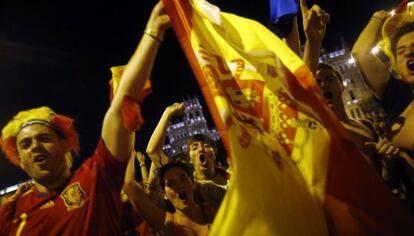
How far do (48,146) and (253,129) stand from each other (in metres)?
1.65

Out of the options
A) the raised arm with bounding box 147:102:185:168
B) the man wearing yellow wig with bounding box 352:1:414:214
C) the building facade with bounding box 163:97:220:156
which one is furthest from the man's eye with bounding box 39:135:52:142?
the building facade with bounding box 163:97:220:156

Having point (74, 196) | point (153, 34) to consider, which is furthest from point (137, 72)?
point (74, 196)

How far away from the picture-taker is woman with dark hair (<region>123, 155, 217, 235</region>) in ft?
10.7

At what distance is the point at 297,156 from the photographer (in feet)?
6.89

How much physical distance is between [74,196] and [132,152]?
24.2 inches

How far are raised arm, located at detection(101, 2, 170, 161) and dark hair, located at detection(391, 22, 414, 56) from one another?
162 cm

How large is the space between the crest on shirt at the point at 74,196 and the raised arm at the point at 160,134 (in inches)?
49.2

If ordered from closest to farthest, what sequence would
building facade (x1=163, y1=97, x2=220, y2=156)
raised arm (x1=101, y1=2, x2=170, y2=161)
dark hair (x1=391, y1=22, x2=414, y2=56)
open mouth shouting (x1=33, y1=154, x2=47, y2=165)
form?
1. raised arm (x1=101, y1=2, x2=170, y2=161)
2. dark hair (x1=391, y1=22, x2=414, y2=56)
3. open mouth shouting (x1=33, y1=154, x2=47, y2=165)
4. building facade (x1=163, y1=97, x2=220, y2=156)

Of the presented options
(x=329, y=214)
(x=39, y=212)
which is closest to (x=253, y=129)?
(x=329, y=214)

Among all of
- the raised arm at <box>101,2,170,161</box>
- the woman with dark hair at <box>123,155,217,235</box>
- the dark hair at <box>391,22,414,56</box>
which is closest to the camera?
the raised arm at <box>101,2,170,161</box>

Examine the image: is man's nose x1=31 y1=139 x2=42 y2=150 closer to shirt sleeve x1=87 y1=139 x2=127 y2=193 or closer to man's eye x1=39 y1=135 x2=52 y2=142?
man's eye x1=39 y1=135 x2=52 y2=142

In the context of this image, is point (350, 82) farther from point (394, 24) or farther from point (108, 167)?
point (108, 167)

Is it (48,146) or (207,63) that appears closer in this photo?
(207,63)

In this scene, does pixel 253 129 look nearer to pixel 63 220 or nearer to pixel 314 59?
pixel 314 59
